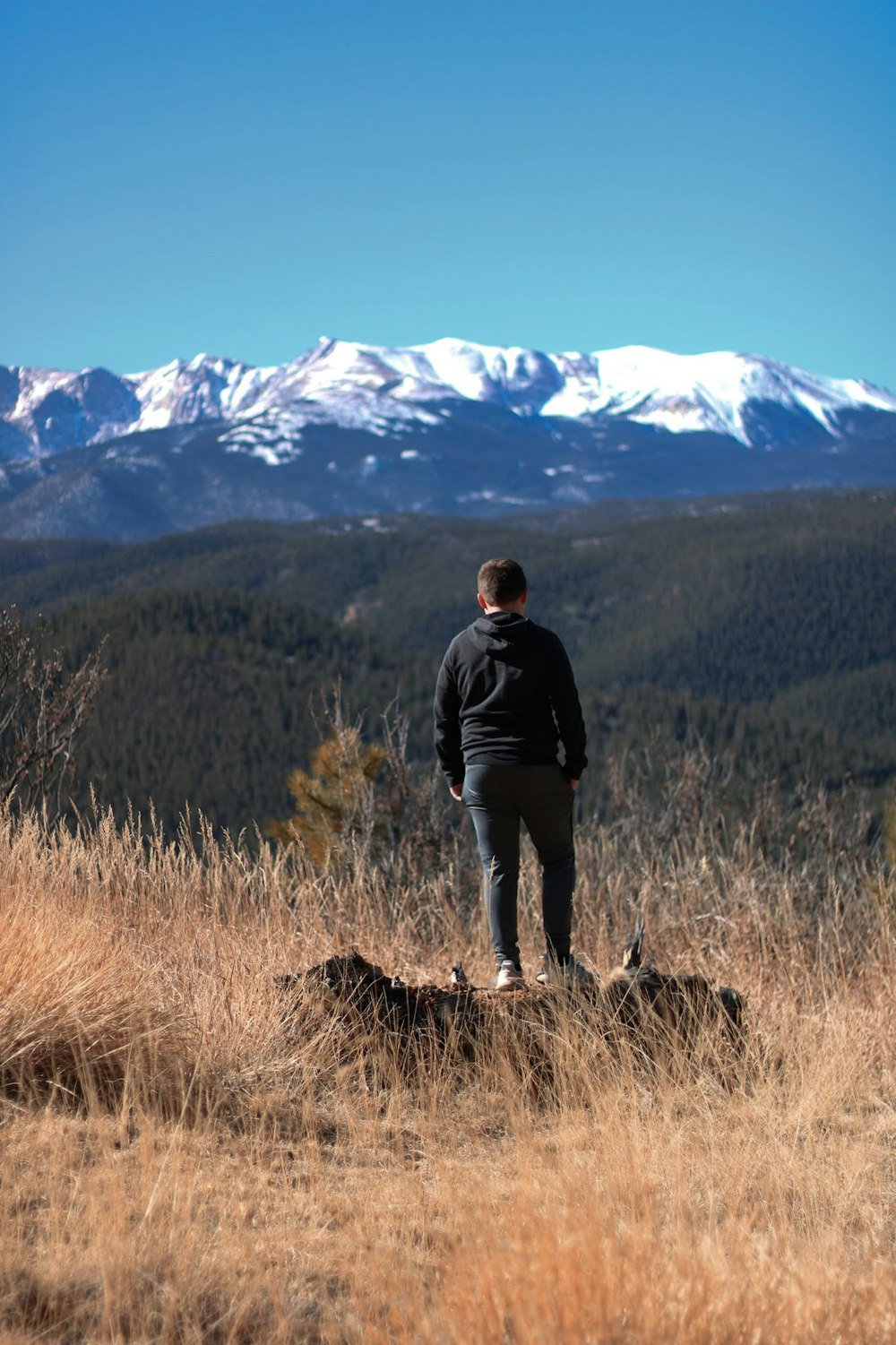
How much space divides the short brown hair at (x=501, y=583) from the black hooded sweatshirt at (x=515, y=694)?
0.06 m

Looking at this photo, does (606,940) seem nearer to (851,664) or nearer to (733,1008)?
(733,1008)

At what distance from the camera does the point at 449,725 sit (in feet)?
17.0

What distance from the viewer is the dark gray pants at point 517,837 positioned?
495 cm

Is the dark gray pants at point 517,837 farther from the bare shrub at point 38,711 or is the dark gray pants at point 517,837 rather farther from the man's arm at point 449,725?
the bare shrub at point 38,711

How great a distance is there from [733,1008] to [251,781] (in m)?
80.0

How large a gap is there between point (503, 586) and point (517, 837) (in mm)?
983

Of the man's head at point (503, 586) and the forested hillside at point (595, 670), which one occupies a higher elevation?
the man's head at point (503, 586)

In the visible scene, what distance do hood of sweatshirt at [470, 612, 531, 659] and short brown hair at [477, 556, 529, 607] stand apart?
6 centimetres

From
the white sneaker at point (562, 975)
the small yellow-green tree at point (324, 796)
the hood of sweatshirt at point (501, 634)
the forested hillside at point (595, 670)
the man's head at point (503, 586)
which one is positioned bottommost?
the forested hillside at point (595, 670)

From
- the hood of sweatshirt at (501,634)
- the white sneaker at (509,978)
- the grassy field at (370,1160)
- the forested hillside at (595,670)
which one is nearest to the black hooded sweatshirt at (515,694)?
the hood of sweatshirt at (501,634)

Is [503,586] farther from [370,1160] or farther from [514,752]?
[370,1160]

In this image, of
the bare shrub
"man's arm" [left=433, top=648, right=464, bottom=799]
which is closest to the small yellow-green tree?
the bare shrub

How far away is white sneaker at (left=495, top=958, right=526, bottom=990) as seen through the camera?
15.7 feet

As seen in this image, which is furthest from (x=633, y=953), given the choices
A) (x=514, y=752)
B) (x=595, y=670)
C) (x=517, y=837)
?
(x=595, y=670)
